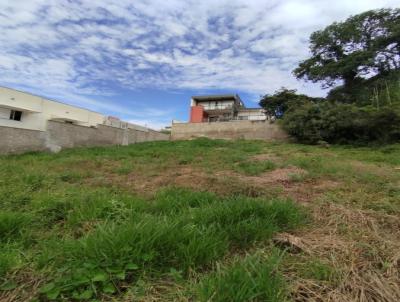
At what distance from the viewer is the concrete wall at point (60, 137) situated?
11032 millimetres

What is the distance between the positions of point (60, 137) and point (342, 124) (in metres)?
13.9

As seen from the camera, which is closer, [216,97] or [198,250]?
[198,250]

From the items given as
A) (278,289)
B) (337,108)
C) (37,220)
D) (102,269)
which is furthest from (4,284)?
(337,108)

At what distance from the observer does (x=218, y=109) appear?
37750mm

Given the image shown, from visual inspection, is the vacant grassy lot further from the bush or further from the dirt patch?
the bush

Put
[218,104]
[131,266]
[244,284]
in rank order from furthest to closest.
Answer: [218,104], [131,266], [244,284]

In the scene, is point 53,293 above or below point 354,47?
below

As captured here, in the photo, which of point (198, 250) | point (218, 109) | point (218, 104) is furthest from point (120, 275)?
point (218, 104)

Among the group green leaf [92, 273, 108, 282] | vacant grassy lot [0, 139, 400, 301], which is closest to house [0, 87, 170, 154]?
vacant grassy lot [0, 139, 400, 301]

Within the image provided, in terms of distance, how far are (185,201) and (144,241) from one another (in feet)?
4.28

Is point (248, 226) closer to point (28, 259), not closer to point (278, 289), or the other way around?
point (278, 289)

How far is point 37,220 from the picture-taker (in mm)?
2604

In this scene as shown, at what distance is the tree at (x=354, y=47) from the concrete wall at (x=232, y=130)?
7.22m

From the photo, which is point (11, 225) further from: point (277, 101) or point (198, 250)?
point (277, 101)
